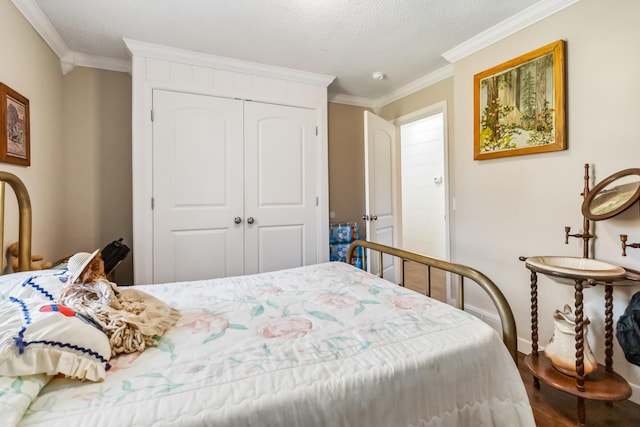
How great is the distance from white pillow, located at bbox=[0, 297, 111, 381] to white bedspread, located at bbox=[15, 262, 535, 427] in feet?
0.15

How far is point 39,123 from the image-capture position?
83.7 inches

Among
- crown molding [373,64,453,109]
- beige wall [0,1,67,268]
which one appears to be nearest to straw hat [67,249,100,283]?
beige wall [0,1,67,268]

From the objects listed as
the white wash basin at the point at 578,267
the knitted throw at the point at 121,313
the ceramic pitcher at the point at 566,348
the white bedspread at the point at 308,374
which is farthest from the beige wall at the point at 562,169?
the knitted throw at the point at 121,313

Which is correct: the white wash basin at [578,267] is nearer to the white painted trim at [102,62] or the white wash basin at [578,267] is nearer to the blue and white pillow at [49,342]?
the blue and white pillow at [49,342]

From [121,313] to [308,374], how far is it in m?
0.64

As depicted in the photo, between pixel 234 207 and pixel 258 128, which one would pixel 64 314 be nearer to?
pixel 234 207

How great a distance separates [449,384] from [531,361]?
1258 millimetres

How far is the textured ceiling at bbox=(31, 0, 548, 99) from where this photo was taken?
6.33 ft

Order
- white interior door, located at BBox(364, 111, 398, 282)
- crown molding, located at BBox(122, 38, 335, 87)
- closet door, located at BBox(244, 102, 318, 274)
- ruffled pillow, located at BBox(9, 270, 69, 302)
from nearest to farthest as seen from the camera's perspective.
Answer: ruffled pillow, located at BBox(9, 270, 69, 302) < crown molding, located at BBox(122, 38, 335, 87) < closet door, located at BBox(244, 102, 318, 274) < white interior door, located at BBox(364, 111, 398, 282)

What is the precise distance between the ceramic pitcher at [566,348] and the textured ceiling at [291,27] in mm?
1938

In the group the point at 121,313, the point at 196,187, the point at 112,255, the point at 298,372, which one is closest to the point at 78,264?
the point at 121,313

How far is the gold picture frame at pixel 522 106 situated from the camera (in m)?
1.91

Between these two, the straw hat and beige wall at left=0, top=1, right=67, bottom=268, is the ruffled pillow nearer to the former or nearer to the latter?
the straw hat

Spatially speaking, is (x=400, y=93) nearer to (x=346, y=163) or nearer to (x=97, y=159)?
(x=346, y=163)
